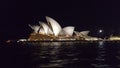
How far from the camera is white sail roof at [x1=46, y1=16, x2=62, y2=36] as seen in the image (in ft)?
438

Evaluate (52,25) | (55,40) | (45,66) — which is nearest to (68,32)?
(55,40)

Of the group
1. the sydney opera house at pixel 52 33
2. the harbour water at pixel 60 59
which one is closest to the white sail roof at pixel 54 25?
the sydney opera house at pixel 52 33

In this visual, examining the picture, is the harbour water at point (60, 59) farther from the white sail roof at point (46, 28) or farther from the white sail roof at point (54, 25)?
the white sail roof at point (46, 28)

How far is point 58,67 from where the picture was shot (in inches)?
1411

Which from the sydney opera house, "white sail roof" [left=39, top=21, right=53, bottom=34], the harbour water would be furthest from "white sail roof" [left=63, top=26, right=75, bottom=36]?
the harbour water

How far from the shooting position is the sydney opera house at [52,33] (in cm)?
14175

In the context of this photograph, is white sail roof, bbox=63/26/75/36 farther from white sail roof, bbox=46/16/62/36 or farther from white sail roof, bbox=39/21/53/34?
white sail roof, bbox=39/21/53/34

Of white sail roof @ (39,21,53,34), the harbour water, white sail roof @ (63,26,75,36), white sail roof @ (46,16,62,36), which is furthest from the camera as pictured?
white sail roof @ (63,26,75,36)

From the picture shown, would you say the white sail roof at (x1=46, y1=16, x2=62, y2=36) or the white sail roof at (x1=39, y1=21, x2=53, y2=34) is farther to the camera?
the white sail roof at (x1=39, y1=21, x2=53, y2=34)

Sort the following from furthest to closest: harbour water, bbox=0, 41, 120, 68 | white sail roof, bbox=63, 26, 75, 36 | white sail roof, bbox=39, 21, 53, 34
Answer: white sail roof, bbox=63, 26, 75, 36
white sail roof, bbox=39, 21, 53, 34
harbour water, bbox=0, 41, 120, 68

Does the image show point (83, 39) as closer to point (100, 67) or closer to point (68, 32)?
point (68, 32)

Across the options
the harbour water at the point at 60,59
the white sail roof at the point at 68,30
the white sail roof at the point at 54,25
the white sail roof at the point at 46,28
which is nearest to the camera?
the harbour water at the point at 60,59

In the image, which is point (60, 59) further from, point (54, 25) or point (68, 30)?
point (68, 30)

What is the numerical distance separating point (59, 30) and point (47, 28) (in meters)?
5.15
